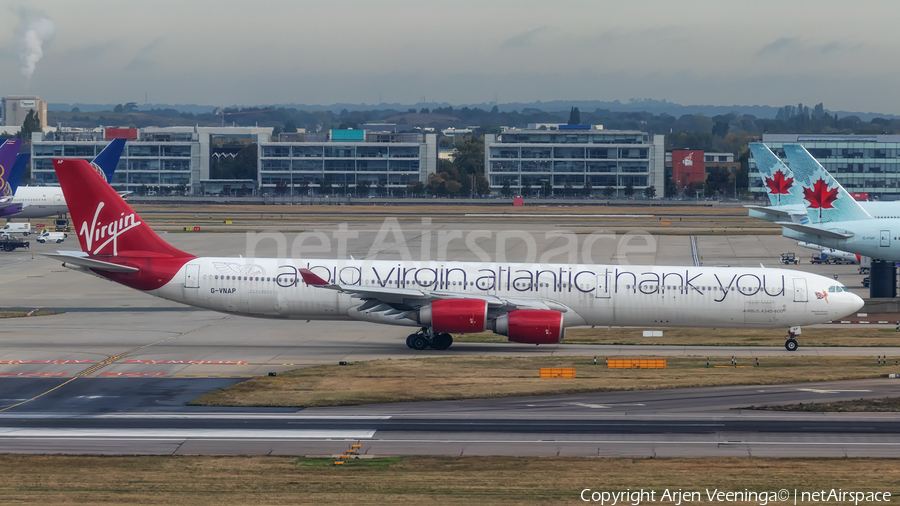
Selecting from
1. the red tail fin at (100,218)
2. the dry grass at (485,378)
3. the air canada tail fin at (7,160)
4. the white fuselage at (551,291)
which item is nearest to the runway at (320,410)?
the dry grass at (485,378)

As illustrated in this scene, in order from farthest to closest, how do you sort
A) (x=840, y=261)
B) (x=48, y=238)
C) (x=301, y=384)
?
1. (x=48, y=238)
2. (x=840, y=261)
3. (x=301, y=384)

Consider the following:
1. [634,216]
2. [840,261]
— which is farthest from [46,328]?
[634,216]

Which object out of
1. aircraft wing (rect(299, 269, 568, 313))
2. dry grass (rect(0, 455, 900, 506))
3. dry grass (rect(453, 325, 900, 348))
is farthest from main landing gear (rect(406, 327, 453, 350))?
dry grass (rect(0, 455, 900, 506))

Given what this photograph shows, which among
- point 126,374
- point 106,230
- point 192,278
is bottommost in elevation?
point 126,374

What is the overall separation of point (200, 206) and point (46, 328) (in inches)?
4806

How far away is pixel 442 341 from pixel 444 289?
2558mm

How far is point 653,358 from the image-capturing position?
42.1 meters

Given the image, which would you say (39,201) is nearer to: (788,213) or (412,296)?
(412,296)

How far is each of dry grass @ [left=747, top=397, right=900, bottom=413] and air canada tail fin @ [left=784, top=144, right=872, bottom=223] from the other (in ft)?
114

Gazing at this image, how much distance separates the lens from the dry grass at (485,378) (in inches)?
1383

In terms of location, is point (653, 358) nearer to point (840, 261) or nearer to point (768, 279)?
point (768, 279)

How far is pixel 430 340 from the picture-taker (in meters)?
45.7

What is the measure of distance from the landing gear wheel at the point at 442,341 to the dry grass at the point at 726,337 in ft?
8.57

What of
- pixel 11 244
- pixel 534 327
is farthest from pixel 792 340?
pixel 11 244
